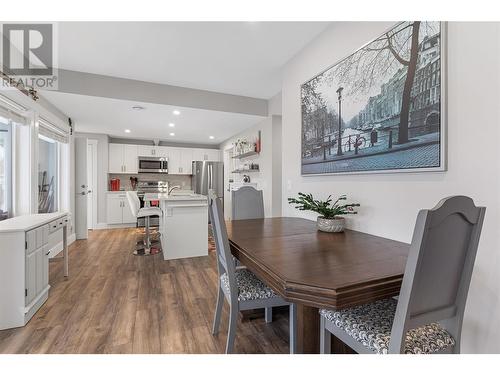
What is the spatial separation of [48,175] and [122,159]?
2.33 metres

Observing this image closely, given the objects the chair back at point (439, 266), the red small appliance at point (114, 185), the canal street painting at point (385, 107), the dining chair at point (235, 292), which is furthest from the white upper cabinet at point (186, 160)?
the chair back at point (439, 266)

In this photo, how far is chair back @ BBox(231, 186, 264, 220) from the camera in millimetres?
2645

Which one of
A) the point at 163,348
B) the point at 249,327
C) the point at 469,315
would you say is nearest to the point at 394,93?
the point at 469,315

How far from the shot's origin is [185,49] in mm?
2598

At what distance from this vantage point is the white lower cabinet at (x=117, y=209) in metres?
5.88

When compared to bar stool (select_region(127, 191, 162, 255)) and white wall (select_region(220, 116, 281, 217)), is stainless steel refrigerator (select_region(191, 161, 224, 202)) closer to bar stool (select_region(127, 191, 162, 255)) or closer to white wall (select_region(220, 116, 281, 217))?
white wall (select_region(220, 116, 281, 217))

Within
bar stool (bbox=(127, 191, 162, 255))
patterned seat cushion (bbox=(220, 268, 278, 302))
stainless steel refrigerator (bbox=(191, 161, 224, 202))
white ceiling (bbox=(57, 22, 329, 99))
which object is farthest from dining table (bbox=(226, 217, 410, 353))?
stainless steel refrigerator (bbox=(191, 161, 224, 202))

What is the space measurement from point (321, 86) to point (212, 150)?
17.1 ft

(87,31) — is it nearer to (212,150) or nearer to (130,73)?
(130,73)

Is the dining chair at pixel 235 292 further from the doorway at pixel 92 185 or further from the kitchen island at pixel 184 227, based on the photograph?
the doorway at pixel 92 185

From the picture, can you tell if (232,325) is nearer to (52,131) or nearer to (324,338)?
(324,338)

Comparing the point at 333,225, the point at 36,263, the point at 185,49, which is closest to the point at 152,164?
the point at 185,49

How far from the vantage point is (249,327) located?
195 cm

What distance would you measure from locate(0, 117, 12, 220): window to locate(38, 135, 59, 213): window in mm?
602
